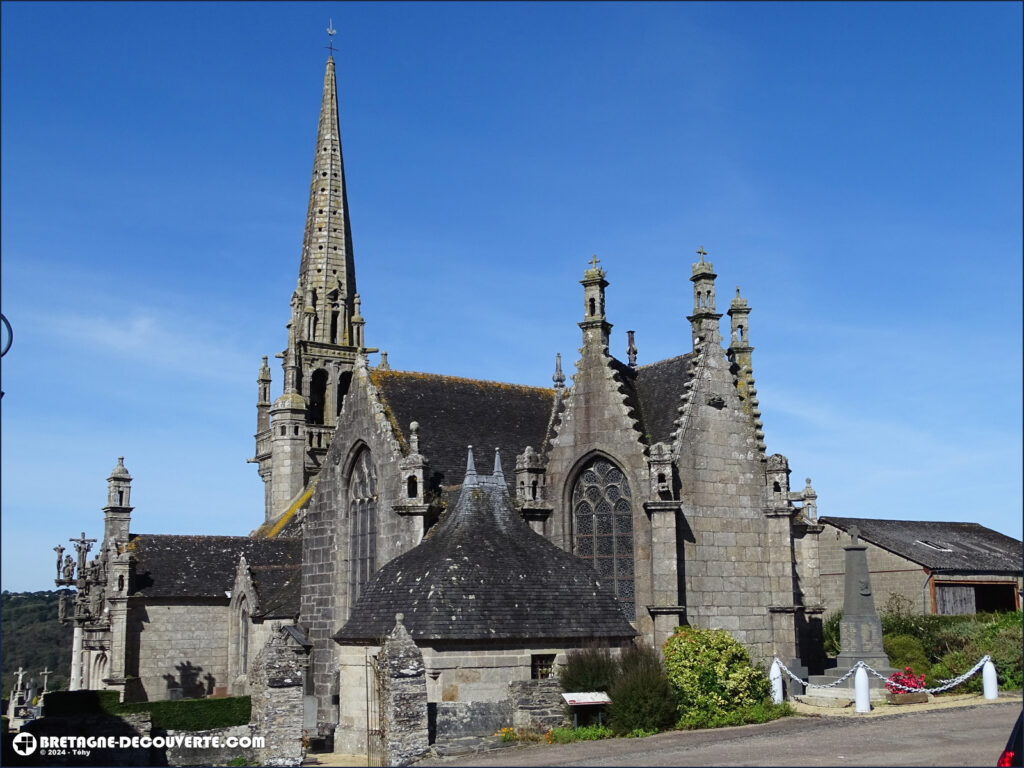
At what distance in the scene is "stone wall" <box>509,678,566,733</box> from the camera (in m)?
20.0

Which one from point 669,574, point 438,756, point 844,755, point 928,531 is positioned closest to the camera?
point 844,755

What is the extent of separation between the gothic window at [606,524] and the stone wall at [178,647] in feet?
59.6

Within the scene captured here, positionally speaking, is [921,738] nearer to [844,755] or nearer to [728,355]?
[844,755]

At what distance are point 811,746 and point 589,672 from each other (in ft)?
16.3

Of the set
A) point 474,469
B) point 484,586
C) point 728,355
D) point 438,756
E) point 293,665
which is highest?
point 728,355

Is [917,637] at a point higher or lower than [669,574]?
lower

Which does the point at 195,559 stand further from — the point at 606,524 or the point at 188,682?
the point at 606,524

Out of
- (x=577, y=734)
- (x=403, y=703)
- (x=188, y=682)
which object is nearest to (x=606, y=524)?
(x=577, y=734)

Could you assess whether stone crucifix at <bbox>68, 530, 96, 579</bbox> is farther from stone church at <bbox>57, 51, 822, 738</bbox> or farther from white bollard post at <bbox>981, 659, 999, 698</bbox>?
white bollard post at <bbox>981, 659, 999, 698</bbox>

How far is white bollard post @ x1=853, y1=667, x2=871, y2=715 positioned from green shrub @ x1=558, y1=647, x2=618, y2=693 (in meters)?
5.24

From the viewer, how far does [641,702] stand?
19.9 metres

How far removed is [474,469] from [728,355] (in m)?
7.80

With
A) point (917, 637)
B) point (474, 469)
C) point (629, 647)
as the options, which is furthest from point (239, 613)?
point (917, 637)

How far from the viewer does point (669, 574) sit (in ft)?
76.4
